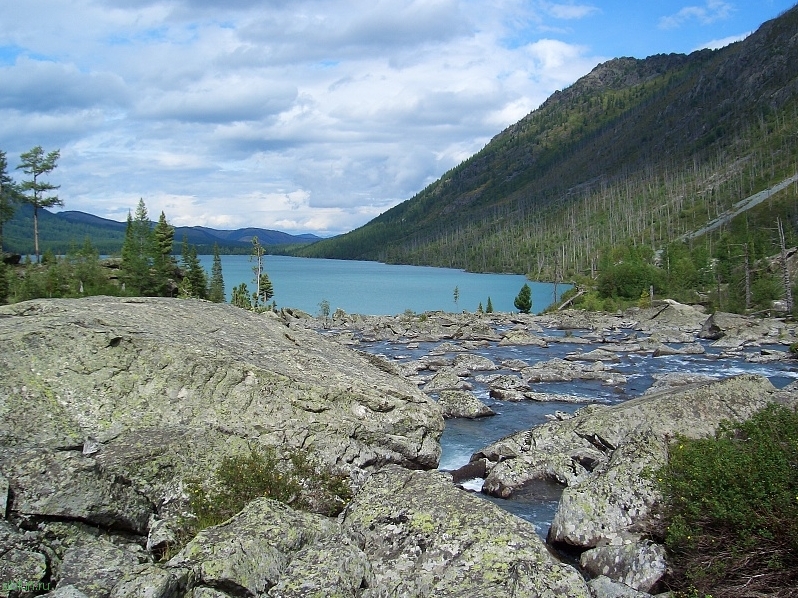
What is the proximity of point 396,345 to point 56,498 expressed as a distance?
54550 millimetres

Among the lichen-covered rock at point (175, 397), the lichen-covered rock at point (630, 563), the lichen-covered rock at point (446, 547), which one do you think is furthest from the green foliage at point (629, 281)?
the lichen-covered rock at point (446, 547)

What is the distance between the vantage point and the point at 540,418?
29766mm

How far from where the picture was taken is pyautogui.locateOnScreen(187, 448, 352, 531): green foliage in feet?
40.2

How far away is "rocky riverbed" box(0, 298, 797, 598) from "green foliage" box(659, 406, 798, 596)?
78 cm

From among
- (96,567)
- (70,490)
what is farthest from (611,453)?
(70,490)

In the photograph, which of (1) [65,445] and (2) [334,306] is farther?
(2) [334,306]

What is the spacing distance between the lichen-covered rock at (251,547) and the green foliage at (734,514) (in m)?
7.05

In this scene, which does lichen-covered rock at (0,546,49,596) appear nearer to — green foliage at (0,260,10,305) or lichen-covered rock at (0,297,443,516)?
lichen-covered rock at (0,297,443,516)

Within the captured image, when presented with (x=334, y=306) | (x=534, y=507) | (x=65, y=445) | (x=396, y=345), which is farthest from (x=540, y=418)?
(x=334, y=306)

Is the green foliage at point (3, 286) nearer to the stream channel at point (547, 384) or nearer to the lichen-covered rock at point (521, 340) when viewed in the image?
the stream channel at point (547, 384)

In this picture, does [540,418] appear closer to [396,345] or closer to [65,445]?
[65,445]

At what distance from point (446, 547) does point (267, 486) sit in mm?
4375

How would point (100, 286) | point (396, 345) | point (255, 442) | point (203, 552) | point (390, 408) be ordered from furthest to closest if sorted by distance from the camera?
point (100, 286), point (396, 345), point (390, 408), point (255, 442), point (203, 552)

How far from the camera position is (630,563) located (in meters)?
12.1
